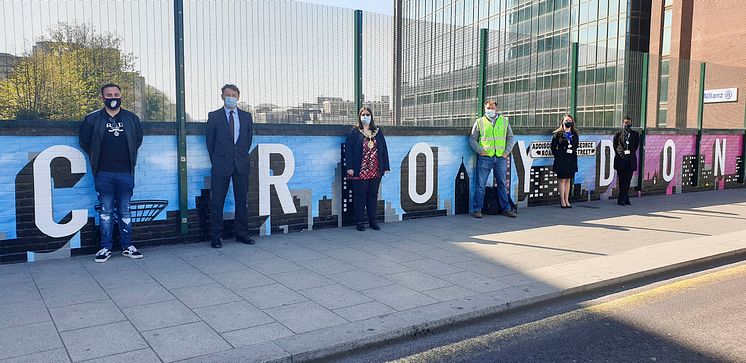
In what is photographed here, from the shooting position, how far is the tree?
6.78 m

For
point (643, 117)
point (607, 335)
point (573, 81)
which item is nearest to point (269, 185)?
point (607, 335)

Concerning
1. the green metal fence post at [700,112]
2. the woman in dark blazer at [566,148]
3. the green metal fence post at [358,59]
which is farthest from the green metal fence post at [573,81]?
the green metal fence post at [358,59]

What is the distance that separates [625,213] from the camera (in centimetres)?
1130

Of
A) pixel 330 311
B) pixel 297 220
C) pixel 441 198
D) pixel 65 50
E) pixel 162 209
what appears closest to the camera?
pixel 330 311

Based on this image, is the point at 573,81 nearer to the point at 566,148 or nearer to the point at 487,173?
the point at 566,148

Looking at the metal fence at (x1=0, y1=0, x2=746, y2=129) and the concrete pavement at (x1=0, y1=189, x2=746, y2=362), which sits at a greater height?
the metal fence at (x1=0, y1=0, x2=746, y2=129)

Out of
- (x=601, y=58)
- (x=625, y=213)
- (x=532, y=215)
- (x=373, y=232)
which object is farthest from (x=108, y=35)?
(x=601, y=58)

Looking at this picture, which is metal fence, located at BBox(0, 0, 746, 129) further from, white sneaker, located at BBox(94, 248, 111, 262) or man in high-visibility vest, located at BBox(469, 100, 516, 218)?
white sneaker, located at BBox(94, 248, 111, 262)

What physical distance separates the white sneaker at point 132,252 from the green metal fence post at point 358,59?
4096 millimetres

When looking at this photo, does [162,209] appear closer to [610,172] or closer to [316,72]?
[316,72]

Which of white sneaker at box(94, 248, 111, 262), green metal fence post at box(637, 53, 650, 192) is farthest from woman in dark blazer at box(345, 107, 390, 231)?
green metal fence post at box(637, 53, 650, 192)

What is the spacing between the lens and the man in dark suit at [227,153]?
7.69m

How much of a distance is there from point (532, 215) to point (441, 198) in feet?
5.96

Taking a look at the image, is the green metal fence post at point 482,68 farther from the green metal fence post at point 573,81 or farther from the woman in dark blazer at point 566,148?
the green metal fence post at point 573,81
